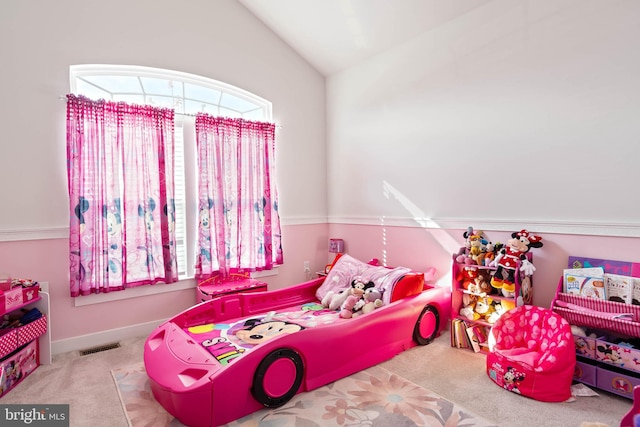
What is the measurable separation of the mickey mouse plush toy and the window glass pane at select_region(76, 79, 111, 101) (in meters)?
3.50

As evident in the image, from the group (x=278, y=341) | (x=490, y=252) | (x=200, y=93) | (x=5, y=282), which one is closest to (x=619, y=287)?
(x=490, y=252)

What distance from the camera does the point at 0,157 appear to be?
2703 mm

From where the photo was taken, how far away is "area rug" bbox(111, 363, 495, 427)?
1945 millimetres

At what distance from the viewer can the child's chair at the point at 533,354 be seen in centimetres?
210

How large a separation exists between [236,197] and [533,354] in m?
2.86

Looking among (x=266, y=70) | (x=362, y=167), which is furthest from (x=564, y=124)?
(x=266, y=70)

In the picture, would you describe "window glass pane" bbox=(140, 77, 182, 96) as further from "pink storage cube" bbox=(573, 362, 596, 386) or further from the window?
"pink storage cube" bbox=(573, 362, 596, 386)

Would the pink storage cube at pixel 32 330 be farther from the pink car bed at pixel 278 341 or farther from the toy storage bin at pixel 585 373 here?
the toy storage bin at pixel 585 373

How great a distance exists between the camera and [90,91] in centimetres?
316

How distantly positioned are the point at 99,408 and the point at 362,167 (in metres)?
3.12

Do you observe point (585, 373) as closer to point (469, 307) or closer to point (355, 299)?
point (469, 307)

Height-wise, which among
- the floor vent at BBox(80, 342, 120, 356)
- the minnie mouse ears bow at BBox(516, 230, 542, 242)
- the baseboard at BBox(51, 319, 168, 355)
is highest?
the minnie mouse ears bow at BBox(516, 230, 542, 242)

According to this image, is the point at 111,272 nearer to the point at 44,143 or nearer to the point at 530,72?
the point at 44,143

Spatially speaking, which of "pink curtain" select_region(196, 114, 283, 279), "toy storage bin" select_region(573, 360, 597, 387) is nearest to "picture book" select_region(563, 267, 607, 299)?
"toy storage bin" select_region(573, 360, 597, 387)
